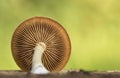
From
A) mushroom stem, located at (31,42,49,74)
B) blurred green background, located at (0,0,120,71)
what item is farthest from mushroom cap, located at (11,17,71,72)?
blurred green background, located at (0,0,120,71)

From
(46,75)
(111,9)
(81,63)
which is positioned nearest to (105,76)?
(46,75)

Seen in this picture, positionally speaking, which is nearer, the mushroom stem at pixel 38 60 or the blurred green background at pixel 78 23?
the mushroom stem at pixel 38 60

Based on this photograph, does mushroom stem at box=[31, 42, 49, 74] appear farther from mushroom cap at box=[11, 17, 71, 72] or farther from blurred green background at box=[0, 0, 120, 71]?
blurred green background at box=[0, 0, 120, 71]

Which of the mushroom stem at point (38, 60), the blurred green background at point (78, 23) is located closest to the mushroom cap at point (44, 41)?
the mushroom stem at point (38, 60)

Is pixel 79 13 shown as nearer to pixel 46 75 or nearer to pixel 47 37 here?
pixel 47 37

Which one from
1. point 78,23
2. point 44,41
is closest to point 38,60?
point 44,41

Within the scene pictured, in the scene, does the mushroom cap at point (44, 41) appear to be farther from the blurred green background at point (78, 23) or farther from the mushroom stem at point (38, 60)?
the blurred green background at point (78, 23)
